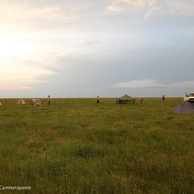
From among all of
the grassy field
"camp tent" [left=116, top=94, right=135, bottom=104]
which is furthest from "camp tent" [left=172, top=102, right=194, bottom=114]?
"camp tent" [left=116, top=94, right=135, bottom=104]

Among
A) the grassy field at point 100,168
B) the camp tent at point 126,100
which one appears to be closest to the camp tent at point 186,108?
the grassy field at point 100,168

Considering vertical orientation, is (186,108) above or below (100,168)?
above

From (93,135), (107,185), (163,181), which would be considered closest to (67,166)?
(107,185)

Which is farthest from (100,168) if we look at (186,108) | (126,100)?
(126,100)

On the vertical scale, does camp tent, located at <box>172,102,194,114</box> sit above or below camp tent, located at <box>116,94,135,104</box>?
below

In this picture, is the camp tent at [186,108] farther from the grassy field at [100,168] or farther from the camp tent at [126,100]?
the camp tent at [126,100]

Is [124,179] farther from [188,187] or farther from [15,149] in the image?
[15,149]

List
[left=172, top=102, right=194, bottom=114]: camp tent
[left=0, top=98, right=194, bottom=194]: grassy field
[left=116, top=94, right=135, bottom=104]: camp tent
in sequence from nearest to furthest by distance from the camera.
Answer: [left=0, top=98, right=194, bottom=194]: grassy field < [left=172, top=102, right=194, bottom=114]: camp tent < [left=116, top=94, right=135, bottom=104]: camp tent

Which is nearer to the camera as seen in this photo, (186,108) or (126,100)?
(186,108)

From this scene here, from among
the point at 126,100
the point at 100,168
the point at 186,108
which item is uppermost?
the point at 126,100

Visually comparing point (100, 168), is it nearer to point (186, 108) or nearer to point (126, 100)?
point (186, 108)

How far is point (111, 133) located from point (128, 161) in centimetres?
478

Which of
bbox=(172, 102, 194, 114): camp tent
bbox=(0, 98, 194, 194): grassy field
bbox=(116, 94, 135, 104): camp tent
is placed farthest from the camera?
bbox=(116, 94, 135, 104): camp tent

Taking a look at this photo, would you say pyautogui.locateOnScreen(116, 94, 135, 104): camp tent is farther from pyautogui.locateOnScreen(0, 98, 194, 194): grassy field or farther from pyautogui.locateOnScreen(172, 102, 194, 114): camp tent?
pyautogui.locateOnScreen(0, 98, 194, 194): grassy field
